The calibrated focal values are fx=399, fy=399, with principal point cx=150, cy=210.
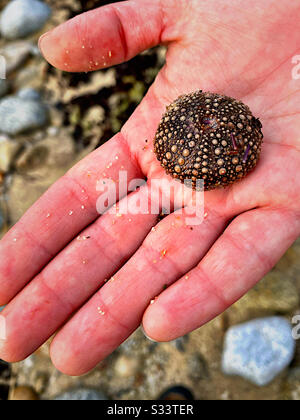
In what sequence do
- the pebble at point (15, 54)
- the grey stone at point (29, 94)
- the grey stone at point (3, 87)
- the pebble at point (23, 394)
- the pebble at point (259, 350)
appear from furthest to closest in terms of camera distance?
1. the pebble at point (15, 54)
2. the grey stone at point (3, 87)
3. the grey stone at point (29, 94)
4. the pebble at point (23, 394)
5. the pebble at point (259, 350)

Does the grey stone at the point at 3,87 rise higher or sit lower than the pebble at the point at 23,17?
lower

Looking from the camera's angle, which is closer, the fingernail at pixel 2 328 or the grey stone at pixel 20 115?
the fingernail at pixel 2 328

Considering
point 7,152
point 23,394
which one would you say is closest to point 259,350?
point 23,394

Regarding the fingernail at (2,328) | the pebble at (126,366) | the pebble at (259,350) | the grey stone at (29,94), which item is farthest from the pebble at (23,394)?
the grey stone at (29,94)

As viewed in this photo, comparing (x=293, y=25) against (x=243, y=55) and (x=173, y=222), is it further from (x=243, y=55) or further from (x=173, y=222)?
(x=173, y=222)

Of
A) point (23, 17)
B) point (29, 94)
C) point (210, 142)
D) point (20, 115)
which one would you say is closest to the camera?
point (210, 142)

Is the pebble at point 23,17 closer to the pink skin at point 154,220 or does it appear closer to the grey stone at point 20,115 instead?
the grey stone at point 20,115

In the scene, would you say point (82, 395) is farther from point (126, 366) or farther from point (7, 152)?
point (7, 152)

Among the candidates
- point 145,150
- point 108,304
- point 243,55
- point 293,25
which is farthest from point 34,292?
point 293,25
